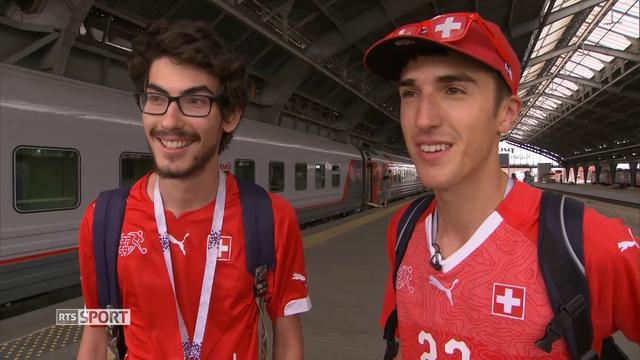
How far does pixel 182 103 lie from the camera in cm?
152

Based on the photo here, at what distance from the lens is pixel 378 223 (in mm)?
12438

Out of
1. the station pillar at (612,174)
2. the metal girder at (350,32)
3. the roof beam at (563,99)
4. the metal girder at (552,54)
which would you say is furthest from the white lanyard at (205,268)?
the station pillar at (612,174)

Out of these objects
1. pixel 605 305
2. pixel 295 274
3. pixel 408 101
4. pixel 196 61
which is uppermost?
pixel 196 61

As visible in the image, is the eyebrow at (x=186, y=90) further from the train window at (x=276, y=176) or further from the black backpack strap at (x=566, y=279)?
the train window at (x=276, y=176)

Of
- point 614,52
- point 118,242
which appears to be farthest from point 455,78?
point 614,52

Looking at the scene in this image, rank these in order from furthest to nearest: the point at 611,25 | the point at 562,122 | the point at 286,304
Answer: the point at 562,122 → the point at 611,25 → the point at 286,304

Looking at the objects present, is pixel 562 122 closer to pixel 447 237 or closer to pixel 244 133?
pixel 244 133

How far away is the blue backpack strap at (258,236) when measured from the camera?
Result: 1607 mm

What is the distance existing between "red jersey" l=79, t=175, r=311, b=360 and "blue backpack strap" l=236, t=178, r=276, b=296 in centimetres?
3

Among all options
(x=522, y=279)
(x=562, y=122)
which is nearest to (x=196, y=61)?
(x=522, y=279)

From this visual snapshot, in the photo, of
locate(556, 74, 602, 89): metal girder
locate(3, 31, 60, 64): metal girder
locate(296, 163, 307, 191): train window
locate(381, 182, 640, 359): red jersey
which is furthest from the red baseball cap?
locate(556, 74, 602, 89): metal girder

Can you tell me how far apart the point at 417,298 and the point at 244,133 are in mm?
7813

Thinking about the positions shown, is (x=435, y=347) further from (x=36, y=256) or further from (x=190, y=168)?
(x=36, y=256)

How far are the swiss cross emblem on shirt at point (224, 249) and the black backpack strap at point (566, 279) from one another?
101cm
